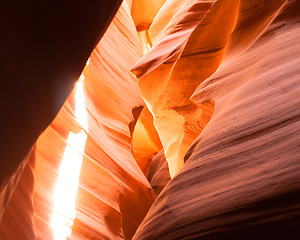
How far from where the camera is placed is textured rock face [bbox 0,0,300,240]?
1.15 m

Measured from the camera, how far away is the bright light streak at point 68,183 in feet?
7.76

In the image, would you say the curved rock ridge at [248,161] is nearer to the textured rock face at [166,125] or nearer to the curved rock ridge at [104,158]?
the textured rock face at [166,125]

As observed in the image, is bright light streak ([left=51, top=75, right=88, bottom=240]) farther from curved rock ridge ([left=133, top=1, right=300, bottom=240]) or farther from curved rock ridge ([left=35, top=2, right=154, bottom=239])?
curved rock ridge ([left=133, top=1, right=300, bottom=240])

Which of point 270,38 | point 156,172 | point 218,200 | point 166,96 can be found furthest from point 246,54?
point 156,172

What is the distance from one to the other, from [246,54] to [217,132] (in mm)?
765

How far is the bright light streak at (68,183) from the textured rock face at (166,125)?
2 centimetres

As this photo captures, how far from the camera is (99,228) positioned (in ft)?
8.55

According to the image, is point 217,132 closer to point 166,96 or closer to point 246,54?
point 246,54

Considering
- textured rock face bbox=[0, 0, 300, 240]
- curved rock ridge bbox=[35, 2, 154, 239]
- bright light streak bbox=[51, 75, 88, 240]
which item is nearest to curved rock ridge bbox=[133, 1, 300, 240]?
textured rock face bbox=[0, 0, 300, 240]

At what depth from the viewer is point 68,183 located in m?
2.68

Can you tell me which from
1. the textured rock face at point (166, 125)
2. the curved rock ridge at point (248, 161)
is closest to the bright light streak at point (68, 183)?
the textured rock face at point (166, 125)

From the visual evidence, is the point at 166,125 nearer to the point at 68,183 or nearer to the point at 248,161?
the point at 68,183

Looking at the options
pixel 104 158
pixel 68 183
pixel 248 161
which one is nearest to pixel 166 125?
pixel 104 158

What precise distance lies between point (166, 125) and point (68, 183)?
5.42 feet
